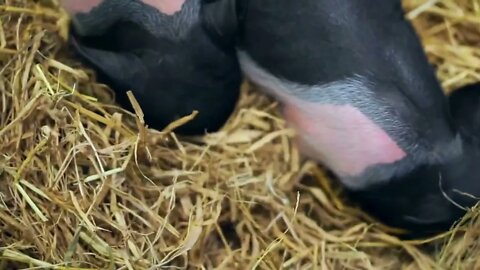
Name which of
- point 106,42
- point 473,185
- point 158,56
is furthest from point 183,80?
point 473,185

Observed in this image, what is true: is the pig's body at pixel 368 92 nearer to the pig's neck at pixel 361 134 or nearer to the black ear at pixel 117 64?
the pig's neck at pixel 361 134

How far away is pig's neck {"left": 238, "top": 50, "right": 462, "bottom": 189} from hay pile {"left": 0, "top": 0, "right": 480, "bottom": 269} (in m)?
0.12

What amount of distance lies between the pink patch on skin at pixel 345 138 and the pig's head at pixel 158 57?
161 mm

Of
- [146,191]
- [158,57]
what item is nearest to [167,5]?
[158,57]

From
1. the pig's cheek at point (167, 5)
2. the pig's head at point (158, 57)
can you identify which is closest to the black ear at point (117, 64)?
the pig's head at point (158, 57)

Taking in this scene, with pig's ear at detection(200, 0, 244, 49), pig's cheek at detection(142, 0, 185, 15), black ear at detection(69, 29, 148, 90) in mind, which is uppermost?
pig's cheek at detection(142, 0, 185, 15)

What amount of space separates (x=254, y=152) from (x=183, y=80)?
0.23 metres

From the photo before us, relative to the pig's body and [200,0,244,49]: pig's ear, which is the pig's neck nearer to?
the pig's body

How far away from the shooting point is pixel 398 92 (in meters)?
1.66

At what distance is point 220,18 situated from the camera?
1.66 meters

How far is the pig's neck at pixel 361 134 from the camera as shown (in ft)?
5.44

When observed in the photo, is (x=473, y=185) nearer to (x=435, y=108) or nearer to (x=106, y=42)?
(x=435, y=108)

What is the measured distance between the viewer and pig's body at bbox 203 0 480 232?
64.6 inches

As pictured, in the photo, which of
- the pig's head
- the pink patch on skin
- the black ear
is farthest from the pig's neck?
the black ear
